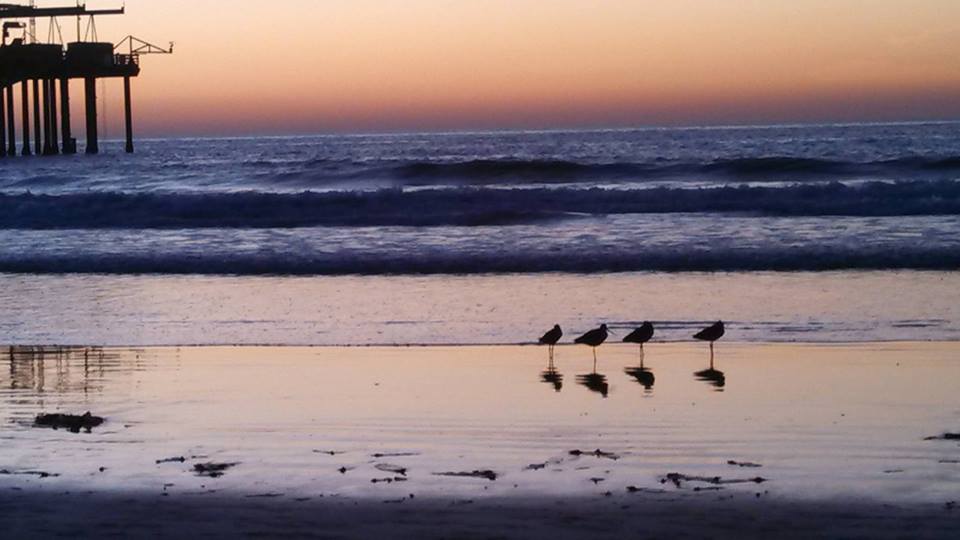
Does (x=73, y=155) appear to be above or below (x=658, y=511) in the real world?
above

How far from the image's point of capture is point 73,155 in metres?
56.7

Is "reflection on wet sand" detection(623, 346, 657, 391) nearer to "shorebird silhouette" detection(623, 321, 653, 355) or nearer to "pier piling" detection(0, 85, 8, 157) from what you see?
"shorebird silhouette" detection(623, 321, 653, 355)

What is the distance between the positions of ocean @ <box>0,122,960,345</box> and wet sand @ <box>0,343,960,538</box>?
182cm

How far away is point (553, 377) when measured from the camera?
34.1 ft

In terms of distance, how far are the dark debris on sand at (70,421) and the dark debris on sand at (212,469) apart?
133 cm

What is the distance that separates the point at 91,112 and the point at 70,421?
169ft

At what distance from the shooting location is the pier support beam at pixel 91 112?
56844 millimetres

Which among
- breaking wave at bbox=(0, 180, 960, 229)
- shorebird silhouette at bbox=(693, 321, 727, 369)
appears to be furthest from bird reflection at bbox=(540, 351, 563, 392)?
breaking wave at bbox=(0, 180, 960, 229)

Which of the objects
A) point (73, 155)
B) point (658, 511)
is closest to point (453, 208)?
point (658, 511)

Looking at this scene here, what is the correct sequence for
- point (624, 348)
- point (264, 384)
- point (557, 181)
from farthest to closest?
1. point (557, 181)
2. point (624, 348)
3. point (264, 384)

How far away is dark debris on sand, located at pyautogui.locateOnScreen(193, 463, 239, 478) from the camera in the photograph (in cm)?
732

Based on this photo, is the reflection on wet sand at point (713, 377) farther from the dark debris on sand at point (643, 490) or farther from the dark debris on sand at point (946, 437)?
the dark debris on sand at point (643, 490)

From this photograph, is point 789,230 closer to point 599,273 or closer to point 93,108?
point 599,273

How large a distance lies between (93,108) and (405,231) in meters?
35.7
